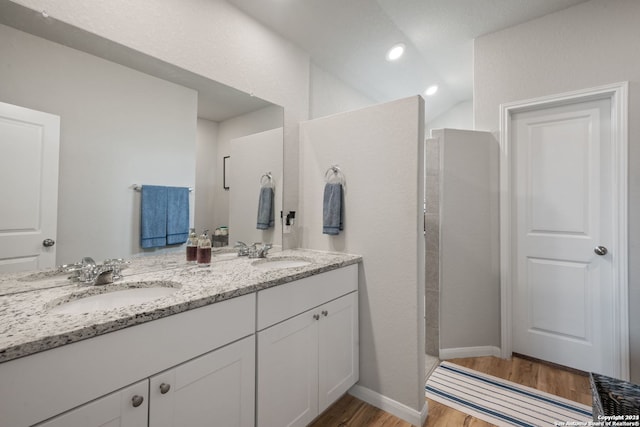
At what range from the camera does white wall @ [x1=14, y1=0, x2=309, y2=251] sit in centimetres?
131

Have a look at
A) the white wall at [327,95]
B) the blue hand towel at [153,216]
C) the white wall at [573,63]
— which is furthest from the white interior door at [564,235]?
the blue hand towel at [153,216]

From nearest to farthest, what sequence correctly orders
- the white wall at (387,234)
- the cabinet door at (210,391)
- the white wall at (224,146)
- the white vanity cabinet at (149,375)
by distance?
the white vanity cabinet at (149,375) → the cabinet door at (210,391) → the white wall at (387,234) → the white wall at (224,146)

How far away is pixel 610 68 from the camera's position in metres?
1.98

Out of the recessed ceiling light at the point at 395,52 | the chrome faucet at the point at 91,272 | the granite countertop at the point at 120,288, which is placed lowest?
the granite countertop at the point at 120,288

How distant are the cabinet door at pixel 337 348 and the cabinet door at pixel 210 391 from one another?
0.48m

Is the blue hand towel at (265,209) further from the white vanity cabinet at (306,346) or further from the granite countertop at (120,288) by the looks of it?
the white vanity cabinet at (306,346)

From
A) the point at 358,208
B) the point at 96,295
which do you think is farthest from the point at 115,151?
the point at 358,208

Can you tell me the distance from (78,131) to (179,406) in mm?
1150

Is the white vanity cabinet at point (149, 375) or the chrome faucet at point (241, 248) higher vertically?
the chrome faucet at point (241, 248)

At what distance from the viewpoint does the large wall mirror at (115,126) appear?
1.15m

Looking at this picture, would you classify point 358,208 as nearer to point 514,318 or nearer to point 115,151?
point 115,151

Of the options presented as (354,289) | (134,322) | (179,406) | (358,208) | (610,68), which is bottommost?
(179,406)

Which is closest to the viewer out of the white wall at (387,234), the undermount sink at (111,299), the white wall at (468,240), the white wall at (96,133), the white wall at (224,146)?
the undermount sink at (111,299)

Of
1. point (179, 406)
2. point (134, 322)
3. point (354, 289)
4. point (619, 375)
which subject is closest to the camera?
point (134, 322)
